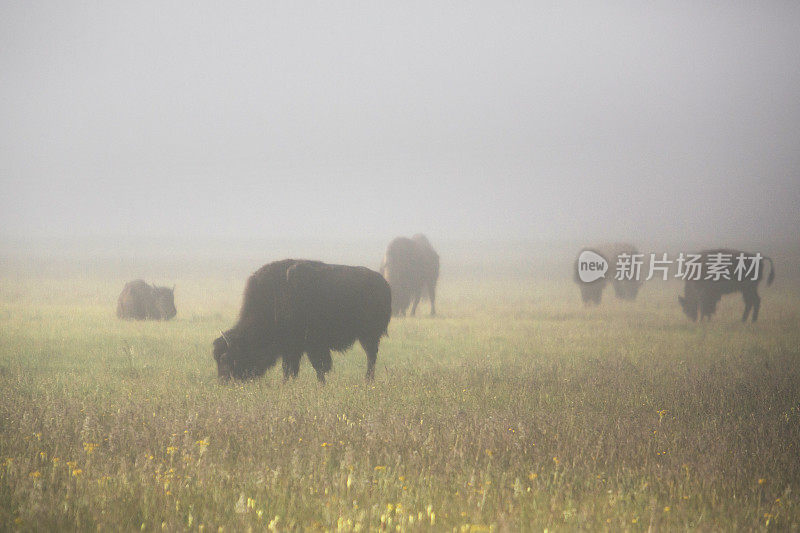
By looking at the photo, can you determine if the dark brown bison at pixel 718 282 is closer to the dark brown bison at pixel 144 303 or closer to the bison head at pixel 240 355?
the bison head at pixel 240 355

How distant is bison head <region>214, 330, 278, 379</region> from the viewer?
8258 millimetres

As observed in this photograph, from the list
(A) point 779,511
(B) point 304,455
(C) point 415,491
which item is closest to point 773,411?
(A) point 779,511

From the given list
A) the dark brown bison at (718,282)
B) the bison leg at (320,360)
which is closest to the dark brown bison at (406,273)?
the dark brown bison at (718,282)

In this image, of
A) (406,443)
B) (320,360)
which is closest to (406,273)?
(320,360)

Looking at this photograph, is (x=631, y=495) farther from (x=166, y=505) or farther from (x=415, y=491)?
(x=166, y=505)

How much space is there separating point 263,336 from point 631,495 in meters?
5.82

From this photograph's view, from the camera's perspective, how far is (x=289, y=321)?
8414mm

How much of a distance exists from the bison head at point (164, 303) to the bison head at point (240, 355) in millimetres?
9175

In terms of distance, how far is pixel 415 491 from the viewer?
4.15 meters

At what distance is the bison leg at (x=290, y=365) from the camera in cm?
846

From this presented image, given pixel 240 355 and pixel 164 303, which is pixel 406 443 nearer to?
pixel 240 355

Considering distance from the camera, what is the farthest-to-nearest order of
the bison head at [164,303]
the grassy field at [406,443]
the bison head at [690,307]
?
the bison head at [690,307], the bison head at [164,303], the grassy field at [406,443]

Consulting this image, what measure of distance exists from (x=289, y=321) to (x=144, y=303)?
1003 cm

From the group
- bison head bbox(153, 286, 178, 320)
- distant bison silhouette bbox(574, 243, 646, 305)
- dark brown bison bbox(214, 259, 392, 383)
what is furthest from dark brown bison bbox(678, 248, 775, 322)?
bison head bbox(153, 286, 178, 320)
